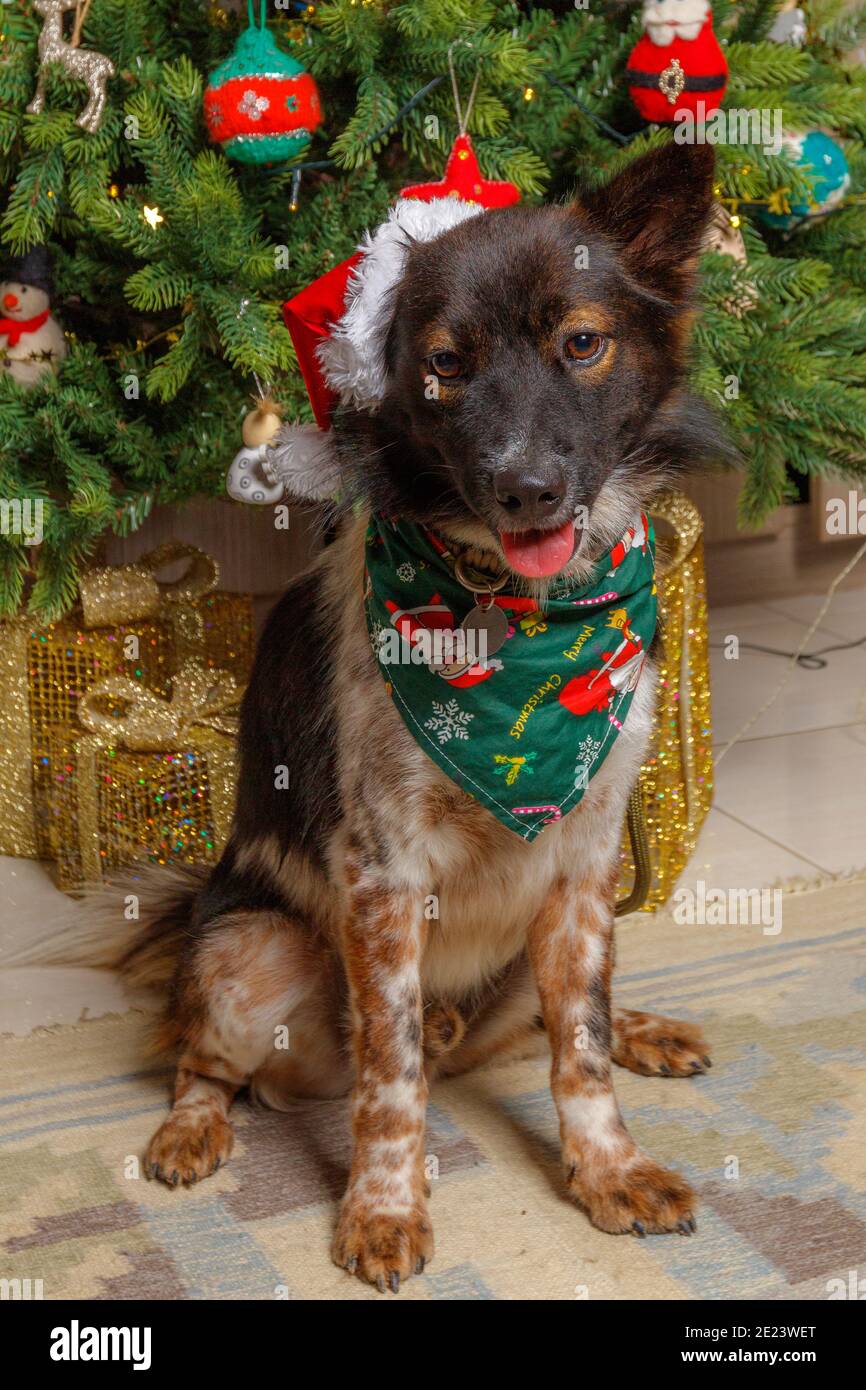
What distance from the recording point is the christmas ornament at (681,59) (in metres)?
2.26

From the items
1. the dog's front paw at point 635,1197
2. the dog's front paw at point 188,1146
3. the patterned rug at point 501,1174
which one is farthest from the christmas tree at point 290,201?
Result: the dog's front paw at point 635,1197

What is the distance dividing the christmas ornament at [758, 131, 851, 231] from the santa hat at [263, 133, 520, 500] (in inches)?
23.3

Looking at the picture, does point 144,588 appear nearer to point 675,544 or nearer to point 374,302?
point 675,544

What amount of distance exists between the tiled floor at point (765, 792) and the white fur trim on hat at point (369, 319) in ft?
3.83

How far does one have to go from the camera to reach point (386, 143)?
244 centimetres

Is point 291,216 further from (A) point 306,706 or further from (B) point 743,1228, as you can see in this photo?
(B) point 743,1228

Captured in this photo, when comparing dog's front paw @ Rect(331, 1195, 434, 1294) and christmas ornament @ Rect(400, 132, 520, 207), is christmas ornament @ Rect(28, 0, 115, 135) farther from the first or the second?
dog's front paw @ Rect(331, 1195, 434, 1294)

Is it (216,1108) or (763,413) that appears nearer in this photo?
(216,1108)

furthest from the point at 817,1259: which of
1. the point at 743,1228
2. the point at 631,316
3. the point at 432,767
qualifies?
the point at 631,316

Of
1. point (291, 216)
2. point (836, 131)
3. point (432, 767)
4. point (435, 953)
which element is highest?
point (836, 131)

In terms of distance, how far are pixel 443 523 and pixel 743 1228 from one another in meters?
0.94

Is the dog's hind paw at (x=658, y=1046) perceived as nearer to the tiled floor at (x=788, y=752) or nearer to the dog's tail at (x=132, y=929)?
the tiled floor at (x=788, y=752)

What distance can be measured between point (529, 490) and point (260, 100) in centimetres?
93

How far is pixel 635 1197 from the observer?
1.88m
